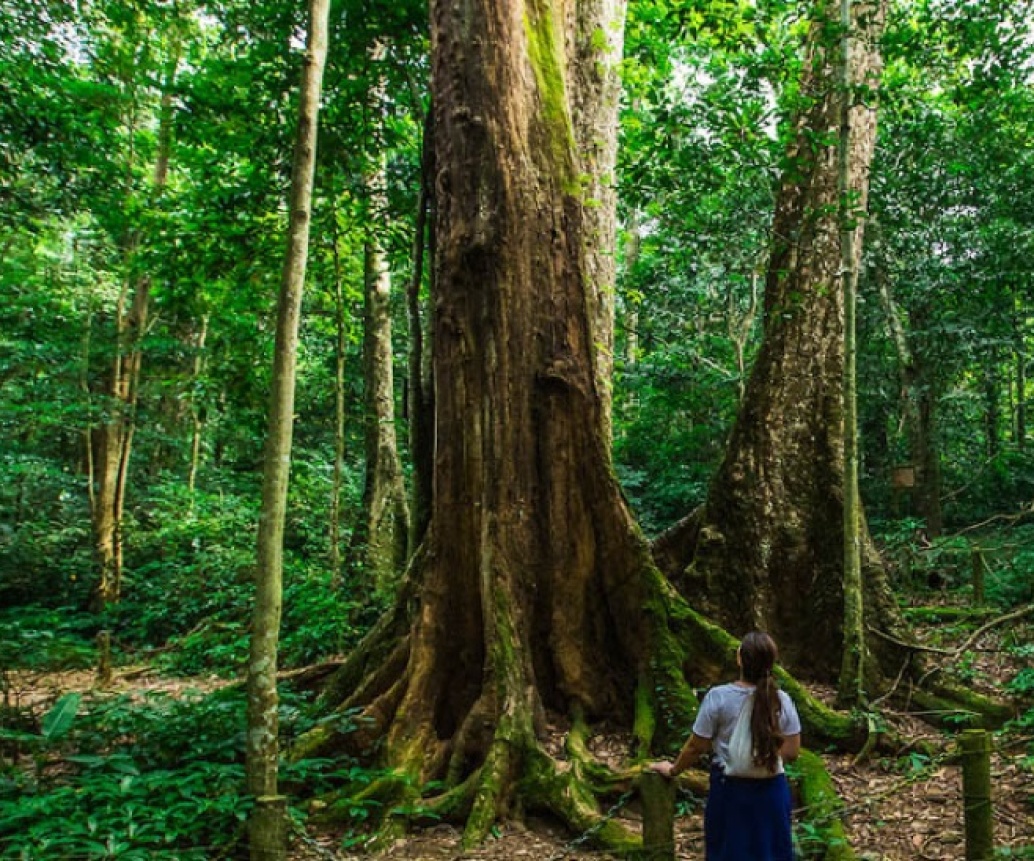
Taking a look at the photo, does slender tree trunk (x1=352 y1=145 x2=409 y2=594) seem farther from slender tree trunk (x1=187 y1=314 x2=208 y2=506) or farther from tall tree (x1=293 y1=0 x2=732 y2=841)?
slender tree trunk (x1=187 y1=314 x2=208 y2=506)

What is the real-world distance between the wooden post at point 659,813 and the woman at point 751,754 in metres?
0.07

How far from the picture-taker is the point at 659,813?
2.85 m

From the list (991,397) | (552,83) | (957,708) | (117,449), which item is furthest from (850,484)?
(117,449)

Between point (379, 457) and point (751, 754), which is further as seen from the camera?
point (379, 457)

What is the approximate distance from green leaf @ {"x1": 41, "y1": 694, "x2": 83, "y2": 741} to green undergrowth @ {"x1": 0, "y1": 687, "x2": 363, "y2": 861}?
0.11 metres

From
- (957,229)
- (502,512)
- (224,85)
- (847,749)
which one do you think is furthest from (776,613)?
(957,229)

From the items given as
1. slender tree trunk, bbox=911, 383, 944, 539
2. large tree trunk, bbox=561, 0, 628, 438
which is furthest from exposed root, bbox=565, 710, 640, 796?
slender tree trunk, bbox=911, 383, 944, 539

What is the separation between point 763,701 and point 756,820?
487 millimetres

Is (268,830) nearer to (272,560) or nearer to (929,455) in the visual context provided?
(272,560)

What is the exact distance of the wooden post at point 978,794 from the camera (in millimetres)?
3025

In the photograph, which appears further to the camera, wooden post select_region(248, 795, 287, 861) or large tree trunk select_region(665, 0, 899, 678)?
large tree trunk select_region(665, 0, 899, 678)

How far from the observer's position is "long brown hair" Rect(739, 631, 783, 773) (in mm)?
2920

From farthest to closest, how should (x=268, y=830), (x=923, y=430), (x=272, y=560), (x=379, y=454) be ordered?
1. (x=923, y=430)
2. (x=379, y=454)
3. (x=272, y=560)
4. (x=268, y=830)

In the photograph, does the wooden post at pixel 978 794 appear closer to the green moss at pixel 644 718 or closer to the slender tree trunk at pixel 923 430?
the green moss at pixel 644 718
